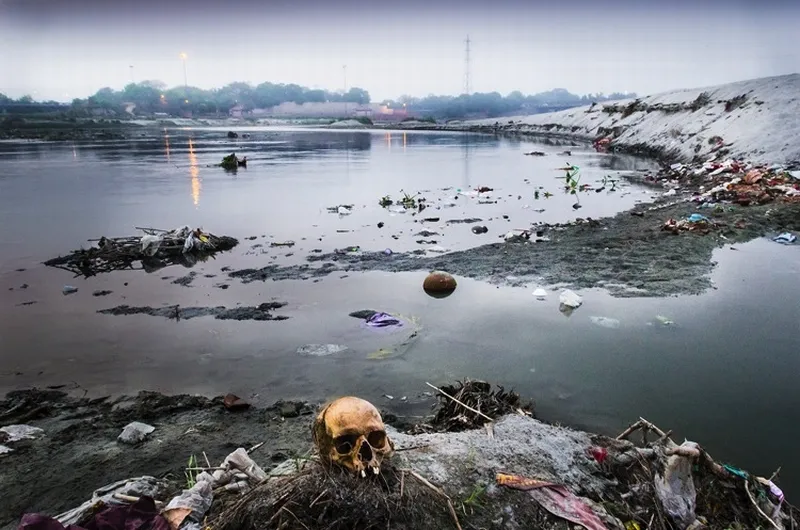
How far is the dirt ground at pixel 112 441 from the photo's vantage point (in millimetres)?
3359

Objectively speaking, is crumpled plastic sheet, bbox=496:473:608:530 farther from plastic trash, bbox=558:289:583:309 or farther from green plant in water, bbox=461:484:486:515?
plastic trash, bbox=558:289:583:309

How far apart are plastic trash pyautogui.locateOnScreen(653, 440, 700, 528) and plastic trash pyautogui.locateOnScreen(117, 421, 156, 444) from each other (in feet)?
12.3

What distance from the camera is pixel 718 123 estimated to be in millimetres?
23188

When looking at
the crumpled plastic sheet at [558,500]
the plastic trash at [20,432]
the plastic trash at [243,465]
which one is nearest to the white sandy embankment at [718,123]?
the crumpled plastic sheet at [558,500]

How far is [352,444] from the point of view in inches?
92.2

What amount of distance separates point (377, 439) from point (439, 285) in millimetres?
4892

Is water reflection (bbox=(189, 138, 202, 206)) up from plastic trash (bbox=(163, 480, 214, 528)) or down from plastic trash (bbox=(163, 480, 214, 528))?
up

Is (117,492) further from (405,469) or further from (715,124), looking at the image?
(715,124)

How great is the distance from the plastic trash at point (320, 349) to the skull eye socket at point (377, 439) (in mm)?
3097

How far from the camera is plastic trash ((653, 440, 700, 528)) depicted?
265 centimetres

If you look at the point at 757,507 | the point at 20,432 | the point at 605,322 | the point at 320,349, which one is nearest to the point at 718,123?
the point at 605,322

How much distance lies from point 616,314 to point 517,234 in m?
4.20

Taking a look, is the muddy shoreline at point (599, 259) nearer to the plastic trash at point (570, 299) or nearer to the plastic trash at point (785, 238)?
the plastic trash at point (785, 238)

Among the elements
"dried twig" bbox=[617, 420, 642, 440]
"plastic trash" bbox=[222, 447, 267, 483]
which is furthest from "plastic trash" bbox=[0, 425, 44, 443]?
"dried twig" bbox=[617, 420, 642, 440]
